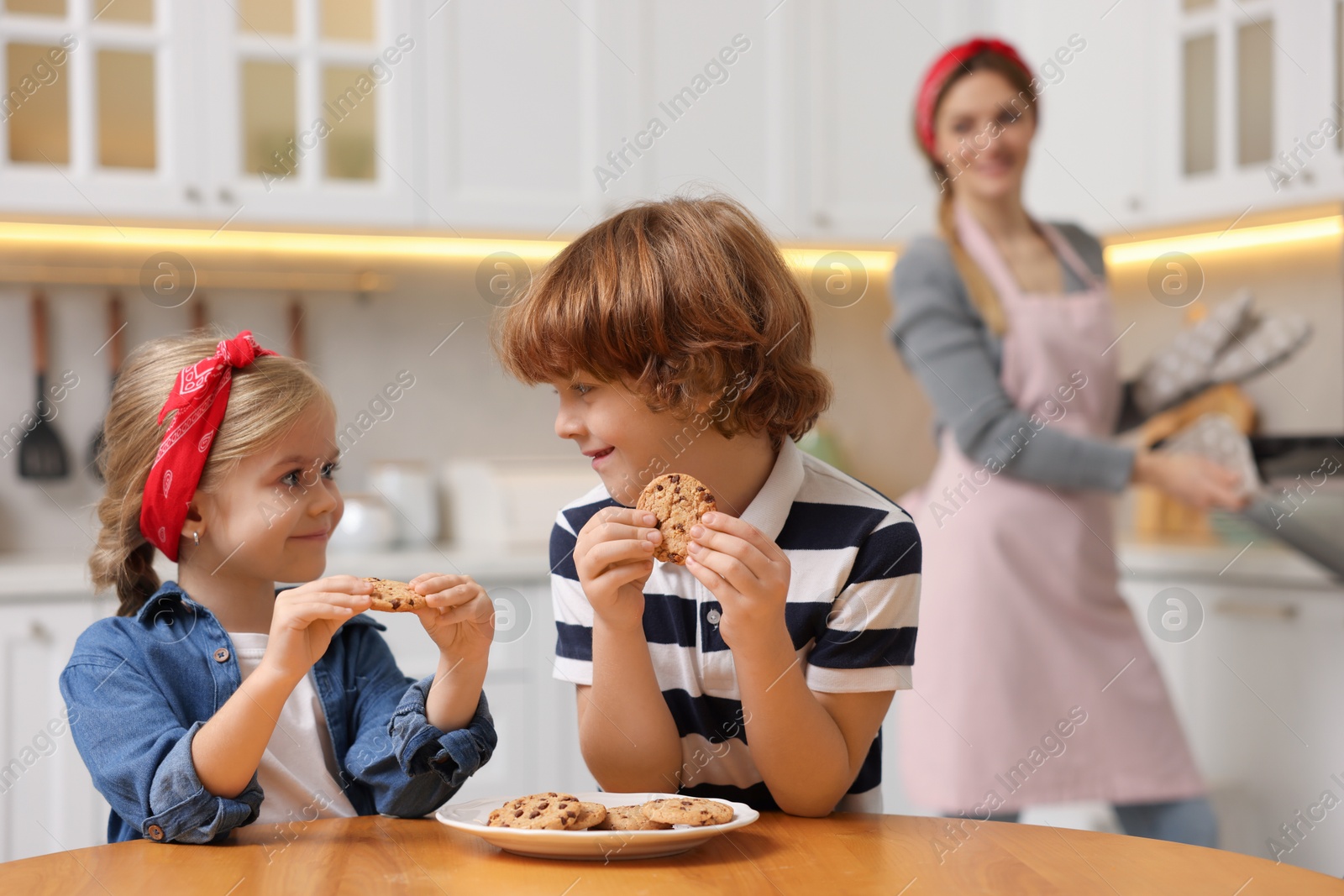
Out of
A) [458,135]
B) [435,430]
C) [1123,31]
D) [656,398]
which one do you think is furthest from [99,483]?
[1123,31]

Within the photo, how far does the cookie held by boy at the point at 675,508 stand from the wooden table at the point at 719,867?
0.22m

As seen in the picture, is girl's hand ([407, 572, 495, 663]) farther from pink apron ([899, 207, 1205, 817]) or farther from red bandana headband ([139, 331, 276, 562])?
pink apron ([899, 207, 1205, 817])

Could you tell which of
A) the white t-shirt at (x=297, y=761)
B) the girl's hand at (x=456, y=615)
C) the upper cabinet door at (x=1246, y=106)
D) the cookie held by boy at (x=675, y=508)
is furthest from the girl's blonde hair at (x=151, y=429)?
the upper cabinet door at (x=1246, y=106)

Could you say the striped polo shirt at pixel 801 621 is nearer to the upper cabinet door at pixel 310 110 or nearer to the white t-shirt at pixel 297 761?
the white t-shirt at pixel 297 761

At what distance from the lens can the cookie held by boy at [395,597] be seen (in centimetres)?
86

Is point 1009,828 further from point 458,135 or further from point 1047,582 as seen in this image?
point 458,135

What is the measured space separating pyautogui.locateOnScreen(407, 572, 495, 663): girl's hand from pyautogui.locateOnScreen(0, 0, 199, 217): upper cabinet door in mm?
1678

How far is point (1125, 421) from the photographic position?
78.4 inches

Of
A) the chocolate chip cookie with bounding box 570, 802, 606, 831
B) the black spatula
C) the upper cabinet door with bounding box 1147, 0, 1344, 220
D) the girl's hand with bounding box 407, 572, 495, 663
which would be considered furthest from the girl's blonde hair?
the upper cabinet door with bounding box 1147, 0, 1344, 220

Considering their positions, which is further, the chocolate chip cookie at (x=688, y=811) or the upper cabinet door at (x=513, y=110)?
the upper cabinet door at (x=513, y=110)

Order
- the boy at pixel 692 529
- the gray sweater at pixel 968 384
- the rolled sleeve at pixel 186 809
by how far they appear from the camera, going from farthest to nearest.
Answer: the gray sweater at pixel 968 384 → the boy at pixel 692 529 → the rolled sleeve at pixel 186 809

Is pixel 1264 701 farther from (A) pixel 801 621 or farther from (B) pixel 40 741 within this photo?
(B) pixel 40 741

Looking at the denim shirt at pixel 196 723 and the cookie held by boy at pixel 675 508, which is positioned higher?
the cookie held by boy at pixel 675 508

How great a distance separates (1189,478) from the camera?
183cm
